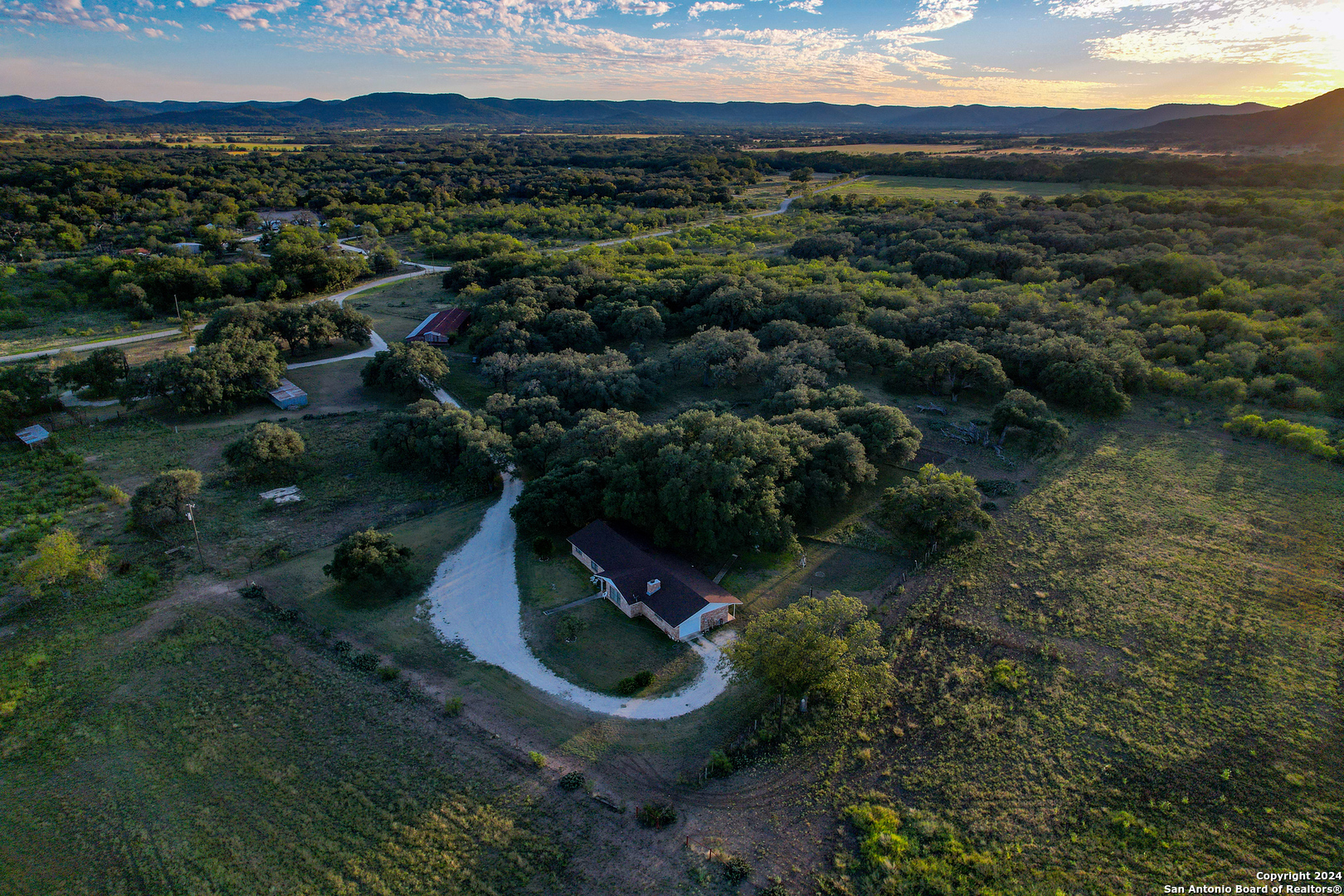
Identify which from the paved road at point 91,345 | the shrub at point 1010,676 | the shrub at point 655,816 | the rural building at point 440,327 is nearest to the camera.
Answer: the shrub at point 655,816

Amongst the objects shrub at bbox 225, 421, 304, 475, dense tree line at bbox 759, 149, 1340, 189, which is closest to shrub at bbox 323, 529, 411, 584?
shrub at bbox 225, 421, 304, 475

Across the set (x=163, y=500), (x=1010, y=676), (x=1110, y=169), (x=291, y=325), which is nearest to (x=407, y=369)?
(x=291, y=325)

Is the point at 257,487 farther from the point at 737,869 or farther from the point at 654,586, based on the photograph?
the point at 737,869

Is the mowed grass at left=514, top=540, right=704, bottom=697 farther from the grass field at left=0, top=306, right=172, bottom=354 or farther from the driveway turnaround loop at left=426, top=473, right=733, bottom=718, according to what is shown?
the grass field at left=0, top=306, right=172, bottom=354

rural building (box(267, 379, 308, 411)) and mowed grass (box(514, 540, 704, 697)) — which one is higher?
rural building (box(267, 379, 308, 411))

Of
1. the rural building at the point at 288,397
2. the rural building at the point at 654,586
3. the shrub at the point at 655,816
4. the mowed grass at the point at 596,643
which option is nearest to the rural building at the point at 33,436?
the rural building at the point at 288,397

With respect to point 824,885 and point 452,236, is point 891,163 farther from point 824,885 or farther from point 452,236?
point 824,885

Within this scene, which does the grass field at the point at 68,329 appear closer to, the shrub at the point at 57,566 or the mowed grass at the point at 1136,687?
the shrub at the point at 57,566
